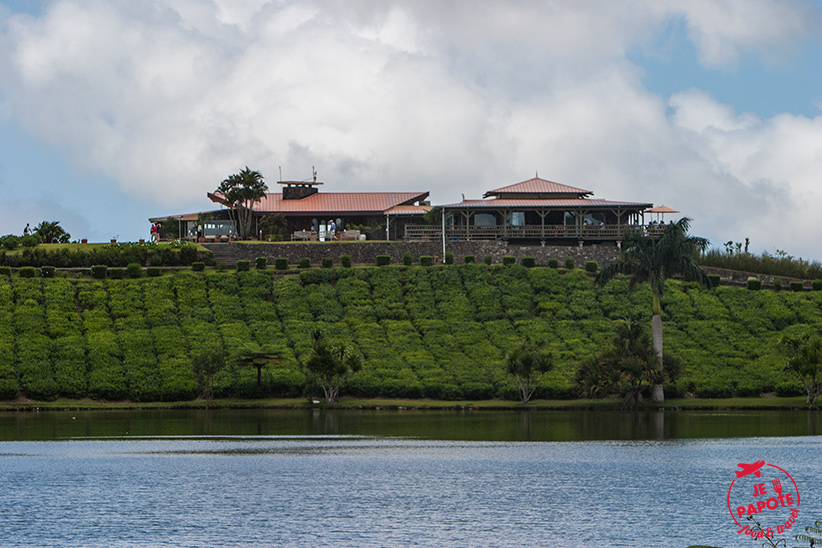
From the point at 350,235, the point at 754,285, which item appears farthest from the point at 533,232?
the point at 754,285

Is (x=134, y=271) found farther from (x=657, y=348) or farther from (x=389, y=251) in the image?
(x=657, y=348)

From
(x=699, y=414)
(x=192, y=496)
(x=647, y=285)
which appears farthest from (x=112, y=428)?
(x=647, y=285)

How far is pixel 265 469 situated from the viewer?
117 feet

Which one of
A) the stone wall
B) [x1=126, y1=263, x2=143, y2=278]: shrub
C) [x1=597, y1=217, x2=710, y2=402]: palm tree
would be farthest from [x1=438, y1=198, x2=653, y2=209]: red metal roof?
[x1=597, y1=217, x2=710, y2=402]: palm tree

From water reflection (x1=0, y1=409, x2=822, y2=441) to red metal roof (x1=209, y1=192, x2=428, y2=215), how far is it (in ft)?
144

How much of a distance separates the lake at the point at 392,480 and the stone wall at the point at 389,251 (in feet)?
126

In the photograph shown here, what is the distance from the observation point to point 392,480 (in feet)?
108

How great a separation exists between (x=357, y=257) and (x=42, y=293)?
25.5 m

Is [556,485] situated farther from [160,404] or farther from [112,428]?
[160,404]

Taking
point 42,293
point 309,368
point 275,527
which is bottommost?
point 275,527

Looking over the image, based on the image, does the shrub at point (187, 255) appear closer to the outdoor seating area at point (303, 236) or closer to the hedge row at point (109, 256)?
the hedge row at point (109, 256)

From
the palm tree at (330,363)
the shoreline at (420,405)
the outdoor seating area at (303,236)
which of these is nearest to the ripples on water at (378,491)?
the palm tree at (330,363)

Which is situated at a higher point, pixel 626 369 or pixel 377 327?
pixel 377 327

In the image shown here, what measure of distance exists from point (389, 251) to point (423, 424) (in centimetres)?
4083
